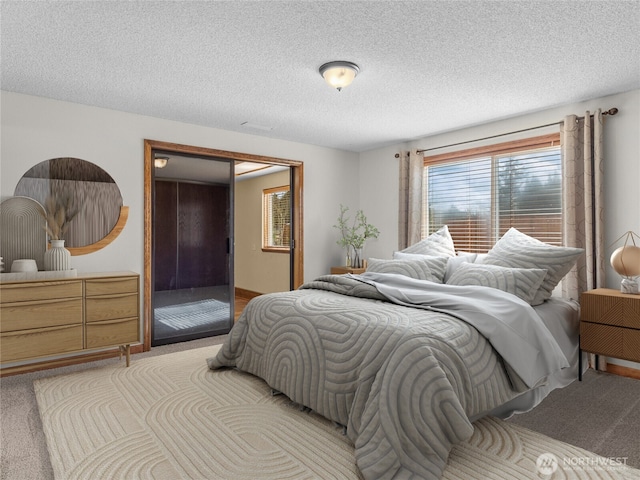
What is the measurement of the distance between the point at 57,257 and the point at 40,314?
483 millimetres

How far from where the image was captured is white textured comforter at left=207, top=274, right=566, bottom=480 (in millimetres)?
1866

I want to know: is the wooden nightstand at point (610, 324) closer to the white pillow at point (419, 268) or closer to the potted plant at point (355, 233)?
the white pillow at point (419, 268)

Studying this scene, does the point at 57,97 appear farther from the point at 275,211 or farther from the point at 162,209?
the point at 275,211

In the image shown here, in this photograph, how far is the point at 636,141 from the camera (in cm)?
327

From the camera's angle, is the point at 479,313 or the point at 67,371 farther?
the point at 67,371

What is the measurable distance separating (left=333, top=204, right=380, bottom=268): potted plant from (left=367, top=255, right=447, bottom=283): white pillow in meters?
1.52

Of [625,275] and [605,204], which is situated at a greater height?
[605,204]

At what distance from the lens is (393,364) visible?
6.56 feet

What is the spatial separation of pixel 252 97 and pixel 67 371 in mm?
2791

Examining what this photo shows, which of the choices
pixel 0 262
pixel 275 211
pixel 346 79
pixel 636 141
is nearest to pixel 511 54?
pixel 346 79

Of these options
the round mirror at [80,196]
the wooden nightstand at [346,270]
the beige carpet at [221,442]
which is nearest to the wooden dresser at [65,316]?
the beige carpet at [221,442]

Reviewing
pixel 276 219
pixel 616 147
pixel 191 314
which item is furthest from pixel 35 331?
pixel 616 147

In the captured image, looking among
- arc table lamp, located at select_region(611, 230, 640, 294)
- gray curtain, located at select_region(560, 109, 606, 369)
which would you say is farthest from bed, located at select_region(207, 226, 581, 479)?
gray curtain, located at select_region(560, 109, 606, 369)

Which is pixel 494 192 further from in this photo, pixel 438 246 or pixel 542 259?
pixel 542 259
